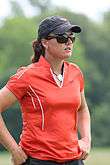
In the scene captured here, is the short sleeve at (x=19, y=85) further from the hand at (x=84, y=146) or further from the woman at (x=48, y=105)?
the hand at (x=84, y=146)

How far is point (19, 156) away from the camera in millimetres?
6121

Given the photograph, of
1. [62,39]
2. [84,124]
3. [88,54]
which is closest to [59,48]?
[62,39]

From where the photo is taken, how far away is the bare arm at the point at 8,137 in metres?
6.10

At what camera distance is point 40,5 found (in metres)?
88.8

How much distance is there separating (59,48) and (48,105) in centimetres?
46

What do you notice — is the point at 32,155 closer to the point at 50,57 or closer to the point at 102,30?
the point at 50,57

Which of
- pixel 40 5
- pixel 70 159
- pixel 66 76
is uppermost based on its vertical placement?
pixel 66 76

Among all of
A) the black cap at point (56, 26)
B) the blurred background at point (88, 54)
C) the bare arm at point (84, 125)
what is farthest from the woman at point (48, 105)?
the blurred background at point (88, 54)

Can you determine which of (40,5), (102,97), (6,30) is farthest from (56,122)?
(40,5)

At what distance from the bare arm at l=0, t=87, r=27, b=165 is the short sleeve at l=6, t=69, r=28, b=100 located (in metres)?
0.03

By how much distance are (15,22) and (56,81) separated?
227 ft

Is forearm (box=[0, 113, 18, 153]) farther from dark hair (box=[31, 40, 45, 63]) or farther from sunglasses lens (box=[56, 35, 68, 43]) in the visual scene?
sunglasses lens (box=[56, 35, 68, 43])

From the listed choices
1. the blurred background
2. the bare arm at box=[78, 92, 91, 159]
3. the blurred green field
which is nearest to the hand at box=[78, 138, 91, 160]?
the bare arm at box=[78, 92, 91, 159]

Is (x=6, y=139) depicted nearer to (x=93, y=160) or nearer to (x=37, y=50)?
(x=37, y=50)
